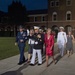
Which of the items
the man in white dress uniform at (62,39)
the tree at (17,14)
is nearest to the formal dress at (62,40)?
the man in white dress uniform at (62,39)

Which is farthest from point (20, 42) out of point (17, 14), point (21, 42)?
point (17, 14)

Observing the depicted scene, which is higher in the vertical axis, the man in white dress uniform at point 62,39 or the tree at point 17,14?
the tree at point 17,14

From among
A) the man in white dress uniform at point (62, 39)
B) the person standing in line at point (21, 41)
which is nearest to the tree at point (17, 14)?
the man in white dress uniform at point (62, 39)

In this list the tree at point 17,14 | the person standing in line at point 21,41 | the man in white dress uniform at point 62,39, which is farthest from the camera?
the tree at point 17,14

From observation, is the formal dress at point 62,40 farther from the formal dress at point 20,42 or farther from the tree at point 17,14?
the tree at point 17,14

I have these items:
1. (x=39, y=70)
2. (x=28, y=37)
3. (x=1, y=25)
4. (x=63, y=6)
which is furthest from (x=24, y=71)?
(x=1, y=25)

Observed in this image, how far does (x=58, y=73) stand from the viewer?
1150 cm

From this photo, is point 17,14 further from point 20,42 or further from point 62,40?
point 20,42

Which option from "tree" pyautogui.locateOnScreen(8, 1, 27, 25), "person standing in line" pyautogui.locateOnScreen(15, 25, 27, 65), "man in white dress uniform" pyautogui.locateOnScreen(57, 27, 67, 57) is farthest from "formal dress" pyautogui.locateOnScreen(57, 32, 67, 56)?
"tree" pyautogui.locateOnScreen(8, 1, 27, 25)

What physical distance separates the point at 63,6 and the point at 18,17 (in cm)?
1382

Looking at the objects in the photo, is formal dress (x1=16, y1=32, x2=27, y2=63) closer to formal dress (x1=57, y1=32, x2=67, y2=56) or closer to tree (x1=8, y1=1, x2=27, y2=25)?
formal dress (x1=57, y1=32, x2=67, y2=56)

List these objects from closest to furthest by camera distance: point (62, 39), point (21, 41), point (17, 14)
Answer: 1. point (21, 41)
2. point (62, 39)
3. point (17, 14)

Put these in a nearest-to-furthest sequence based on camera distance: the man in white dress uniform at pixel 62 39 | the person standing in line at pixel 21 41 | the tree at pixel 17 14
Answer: the person standing in line at pixel 21 41 < the man in white dress uniform at pixel 62 39 < the tree at pixel 17 14

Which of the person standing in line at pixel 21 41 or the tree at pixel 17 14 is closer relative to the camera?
the person standing in line at pixel 21 41
